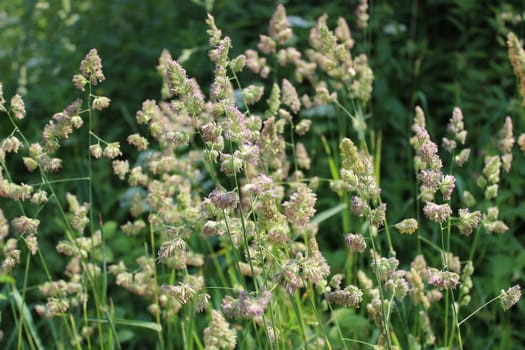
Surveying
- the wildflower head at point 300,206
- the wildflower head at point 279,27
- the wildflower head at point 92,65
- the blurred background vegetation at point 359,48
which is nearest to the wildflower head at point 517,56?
the wildflower head at point 279,27

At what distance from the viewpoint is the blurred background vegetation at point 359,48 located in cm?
358

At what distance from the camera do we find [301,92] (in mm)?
3953

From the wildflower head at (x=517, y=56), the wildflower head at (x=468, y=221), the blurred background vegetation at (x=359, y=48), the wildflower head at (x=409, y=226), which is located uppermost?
the wildflower head at (x=517, y=56)

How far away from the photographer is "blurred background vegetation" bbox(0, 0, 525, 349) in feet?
11.7

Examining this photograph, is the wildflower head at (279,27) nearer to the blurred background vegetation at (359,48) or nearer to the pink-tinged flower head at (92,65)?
the pink-tinged flower head at (92,65)

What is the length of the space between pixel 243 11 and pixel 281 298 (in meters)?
2.16

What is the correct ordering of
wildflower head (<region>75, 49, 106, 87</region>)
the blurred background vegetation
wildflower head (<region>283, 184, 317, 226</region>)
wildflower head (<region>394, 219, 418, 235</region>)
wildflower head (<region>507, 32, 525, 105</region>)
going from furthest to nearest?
the blurred background vegetation, wildflower head (<region>507, 32, 525, 105</region>), wildflower head (<region>75, 49, 106, 87</region>), wildflower head (<region>394, 219, 418, 235</region>), wildflower head (<region>283, 184, 317, 226</region>)

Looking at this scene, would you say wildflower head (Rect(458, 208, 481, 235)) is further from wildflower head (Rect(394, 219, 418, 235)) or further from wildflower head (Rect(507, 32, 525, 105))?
wildflower head (Rect(507, 32, 525, 105))

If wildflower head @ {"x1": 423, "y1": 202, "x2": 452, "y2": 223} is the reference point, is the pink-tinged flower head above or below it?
above

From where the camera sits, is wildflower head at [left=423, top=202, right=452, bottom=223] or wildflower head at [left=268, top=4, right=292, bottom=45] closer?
wildflower head at [left=423, top=202, right=452, bottom=223]

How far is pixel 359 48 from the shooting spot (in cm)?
365

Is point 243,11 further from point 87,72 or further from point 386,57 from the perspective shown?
point 87,72

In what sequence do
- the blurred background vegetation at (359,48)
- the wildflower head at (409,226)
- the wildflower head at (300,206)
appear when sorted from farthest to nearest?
the blurred background vegetation at (359,48) → the wildflower head at (409,226) → the wildflower head at (300,206)

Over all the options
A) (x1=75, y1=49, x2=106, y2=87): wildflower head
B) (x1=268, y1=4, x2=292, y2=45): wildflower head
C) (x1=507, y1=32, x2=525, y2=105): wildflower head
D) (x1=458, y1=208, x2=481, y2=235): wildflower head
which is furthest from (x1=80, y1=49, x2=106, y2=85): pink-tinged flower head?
(x1=507, y1=32, x2=525, y2=105): wildflower head
